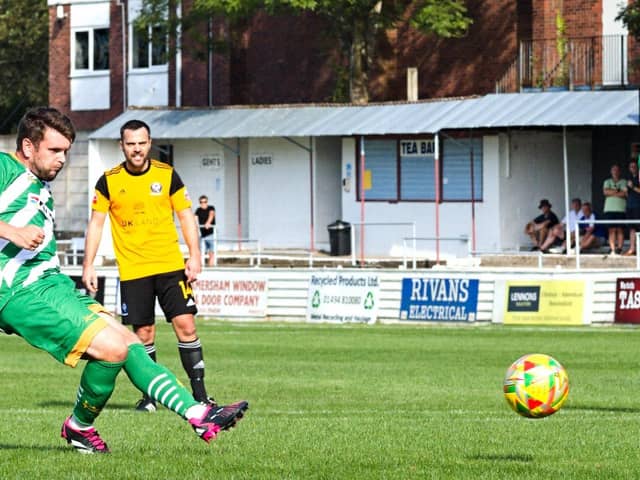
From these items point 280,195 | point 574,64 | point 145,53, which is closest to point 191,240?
point 574,64

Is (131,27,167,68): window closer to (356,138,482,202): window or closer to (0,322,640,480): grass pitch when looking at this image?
(356,138,482,202): window

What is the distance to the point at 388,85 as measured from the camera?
147ft

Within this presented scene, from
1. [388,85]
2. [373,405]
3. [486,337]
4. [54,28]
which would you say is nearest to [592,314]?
[486,337]

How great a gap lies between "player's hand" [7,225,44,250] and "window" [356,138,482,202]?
3010cm

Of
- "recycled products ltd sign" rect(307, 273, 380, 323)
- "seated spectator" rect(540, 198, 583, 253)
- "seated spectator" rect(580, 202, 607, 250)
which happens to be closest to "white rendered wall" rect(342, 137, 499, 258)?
"seated spectator" rect(540, 198, 583, 253)

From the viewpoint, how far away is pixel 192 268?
487 inches

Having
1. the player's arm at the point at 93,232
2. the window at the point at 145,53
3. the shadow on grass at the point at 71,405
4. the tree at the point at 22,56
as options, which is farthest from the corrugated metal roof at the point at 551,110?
the tree at the point at 22,56

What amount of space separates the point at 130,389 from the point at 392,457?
290 inches

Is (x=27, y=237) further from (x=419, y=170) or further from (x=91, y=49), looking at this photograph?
(x=91, y=49)

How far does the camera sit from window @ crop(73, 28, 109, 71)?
50156mm

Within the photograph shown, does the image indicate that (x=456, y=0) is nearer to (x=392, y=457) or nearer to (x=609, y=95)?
(x=609, y=95)

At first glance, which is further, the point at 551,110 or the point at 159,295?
the point at 551,110

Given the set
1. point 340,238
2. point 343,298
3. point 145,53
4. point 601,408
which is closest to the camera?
point 601,408

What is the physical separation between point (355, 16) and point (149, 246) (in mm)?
29302
